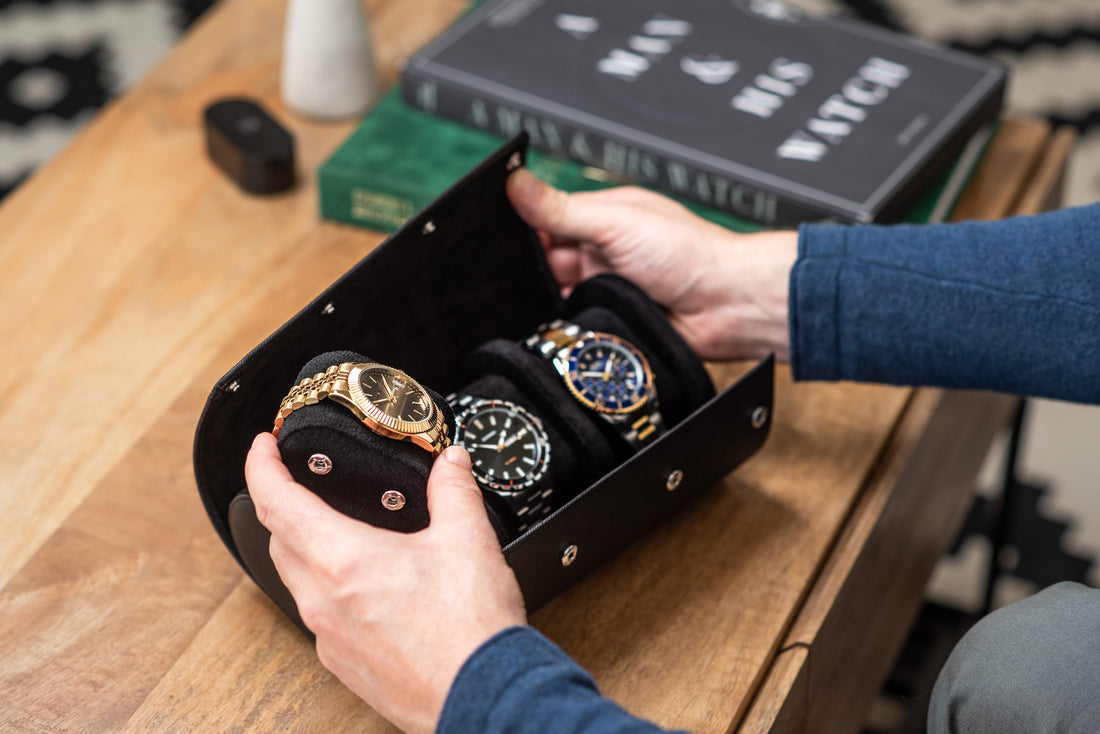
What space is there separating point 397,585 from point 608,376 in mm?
207

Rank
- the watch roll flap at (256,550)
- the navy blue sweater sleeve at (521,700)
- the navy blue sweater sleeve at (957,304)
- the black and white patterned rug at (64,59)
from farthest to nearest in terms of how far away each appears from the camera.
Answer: the black and white patterned rug at (64,59) < the navy blue sweater sleeve at (957,304) < the watch roll flap at (256,550) < the navy blue sweater sleeve at (521,700)

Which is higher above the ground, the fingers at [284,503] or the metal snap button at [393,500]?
the fingers at [284,503]

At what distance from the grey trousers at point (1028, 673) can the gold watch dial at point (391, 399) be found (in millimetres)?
294

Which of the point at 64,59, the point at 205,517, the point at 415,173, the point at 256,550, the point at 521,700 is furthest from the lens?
the point at 64,59

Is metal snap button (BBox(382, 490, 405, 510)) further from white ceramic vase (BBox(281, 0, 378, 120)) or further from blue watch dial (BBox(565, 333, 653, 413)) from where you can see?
white ceramic vase (BBox(281, 0, 378, 120))

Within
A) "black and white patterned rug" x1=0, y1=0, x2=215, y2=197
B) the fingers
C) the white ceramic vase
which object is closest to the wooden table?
the white ceramic vase

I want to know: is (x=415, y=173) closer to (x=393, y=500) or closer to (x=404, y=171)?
(x=404, y=171)

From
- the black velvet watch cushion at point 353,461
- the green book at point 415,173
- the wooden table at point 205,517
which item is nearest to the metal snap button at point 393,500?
the black velvet watch cushion at point 353,461

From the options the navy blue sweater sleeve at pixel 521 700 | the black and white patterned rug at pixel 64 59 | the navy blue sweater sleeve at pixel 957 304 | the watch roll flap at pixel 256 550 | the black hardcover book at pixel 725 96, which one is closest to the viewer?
the navy blue sweater sleeve at pixel 521 700

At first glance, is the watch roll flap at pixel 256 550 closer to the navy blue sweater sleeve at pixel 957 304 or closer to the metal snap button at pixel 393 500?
the metal snap button at pixel 393 500

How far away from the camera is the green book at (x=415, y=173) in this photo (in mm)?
909

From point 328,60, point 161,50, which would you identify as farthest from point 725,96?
point 161,50

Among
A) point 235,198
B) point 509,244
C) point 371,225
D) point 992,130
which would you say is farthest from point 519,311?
point 992,130

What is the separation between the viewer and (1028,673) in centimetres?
57
